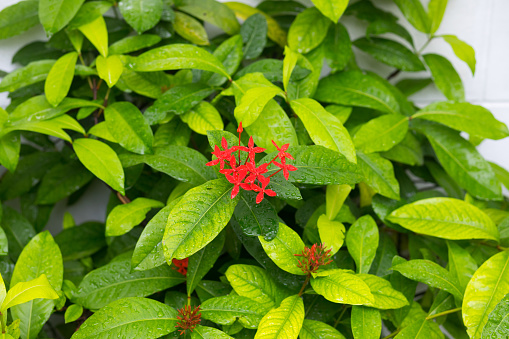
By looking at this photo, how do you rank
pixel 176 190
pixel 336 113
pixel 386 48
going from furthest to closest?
pixel 386 48, pixel 336 113, pixel 176 190

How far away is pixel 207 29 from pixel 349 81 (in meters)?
0.46

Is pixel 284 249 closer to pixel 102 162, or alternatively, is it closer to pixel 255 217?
pixel 255 217

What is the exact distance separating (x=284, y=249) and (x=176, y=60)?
1.50ft

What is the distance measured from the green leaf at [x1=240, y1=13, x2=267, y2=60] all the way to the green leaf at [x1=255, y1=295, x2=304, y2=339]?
63cm

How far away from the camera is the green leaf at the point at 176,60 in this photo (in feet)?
2.77

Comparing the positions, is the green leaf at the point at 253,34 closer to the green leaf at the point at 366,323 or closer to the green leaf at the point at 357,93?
the green leaf at the point at 357,93

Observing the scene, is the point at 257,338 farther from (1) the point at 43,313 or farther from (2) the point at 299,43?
(2) the point at 299,43

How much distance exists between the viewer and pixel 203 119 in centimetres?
89

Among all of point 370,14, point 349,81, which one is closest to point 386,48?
point 370,14

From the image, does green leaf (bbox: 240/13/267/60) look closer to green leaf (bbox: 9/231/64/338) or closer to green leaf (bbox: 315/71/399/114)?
green leaf (bbox: 315/71/399/114)

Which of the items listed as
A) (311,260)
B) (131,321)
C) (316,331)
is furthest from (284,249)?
(131,321)

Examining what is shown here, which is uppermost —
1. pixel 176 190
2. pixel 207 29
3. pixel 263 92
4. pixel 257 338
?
pixel 207 29

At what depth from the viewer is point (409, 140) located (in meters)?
1.07

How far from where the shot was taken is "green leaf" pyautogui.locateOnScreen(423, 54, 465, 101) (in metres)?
1.14
